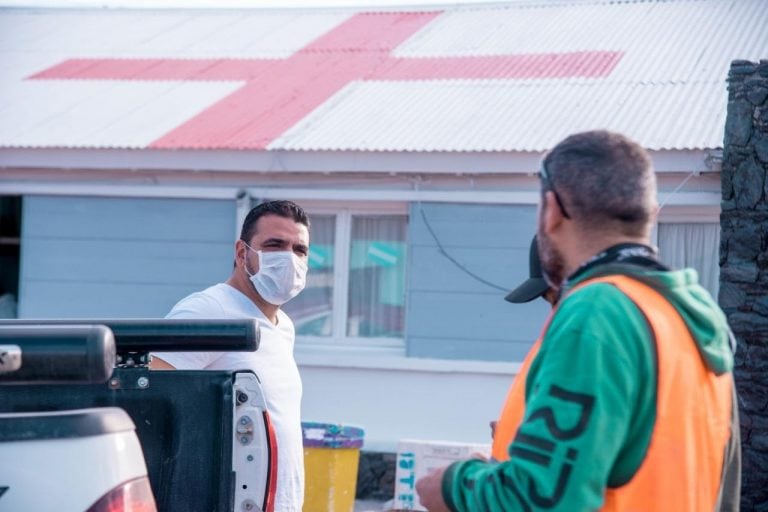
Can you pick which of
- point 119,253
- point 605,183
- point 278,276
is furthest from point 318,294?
point 605,183

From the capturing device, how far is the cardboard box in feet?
32.0

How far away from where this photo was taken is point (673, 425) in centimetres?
279

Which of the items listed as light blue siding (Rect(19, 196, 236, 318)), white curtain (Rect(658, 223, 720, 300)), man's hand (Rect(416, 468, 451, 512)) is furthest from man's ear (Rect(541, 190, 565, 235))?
light blue siding (Rect(19, 196, 236, 318))

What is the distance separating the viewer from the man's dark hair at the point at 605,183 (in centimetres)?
294

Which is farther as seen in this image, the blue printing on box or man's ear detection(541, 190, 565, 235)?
the blue printing on box

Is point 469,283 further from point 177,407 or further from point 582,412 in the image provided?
point 582,412

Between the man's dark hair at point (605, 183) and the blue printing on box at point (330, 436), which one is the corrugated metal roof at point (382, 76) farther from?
the man's dark hair at point (605, 183)

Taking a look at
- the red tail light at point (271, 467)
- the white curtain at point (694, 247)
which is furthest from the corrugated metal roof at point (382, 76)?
the red tail light at point (271, 467)

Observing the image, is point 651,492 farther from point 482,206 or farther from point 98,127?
point 98,127

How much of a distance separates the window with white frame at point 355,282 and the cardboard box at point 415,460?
7.00 feet

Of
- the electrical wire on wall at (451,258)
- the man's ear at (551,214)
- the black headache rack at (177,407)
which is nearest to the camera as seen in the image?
the man's ear at (551,214)

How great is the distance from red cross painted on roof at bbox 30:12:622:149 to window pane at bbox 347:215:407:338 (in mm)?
1214

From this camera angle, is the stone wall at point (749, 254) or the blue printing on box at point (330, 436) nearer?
the blue printing on box at point (330, 436)

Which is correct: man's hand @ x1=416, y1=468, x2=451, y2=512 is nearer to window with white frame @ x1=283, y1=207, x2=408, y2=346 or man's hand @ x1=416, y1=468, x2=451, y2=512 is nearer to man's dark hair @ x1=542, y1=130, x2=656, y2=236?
man's dark hair @ x1=542, y1=130, x2=656, y2=236
